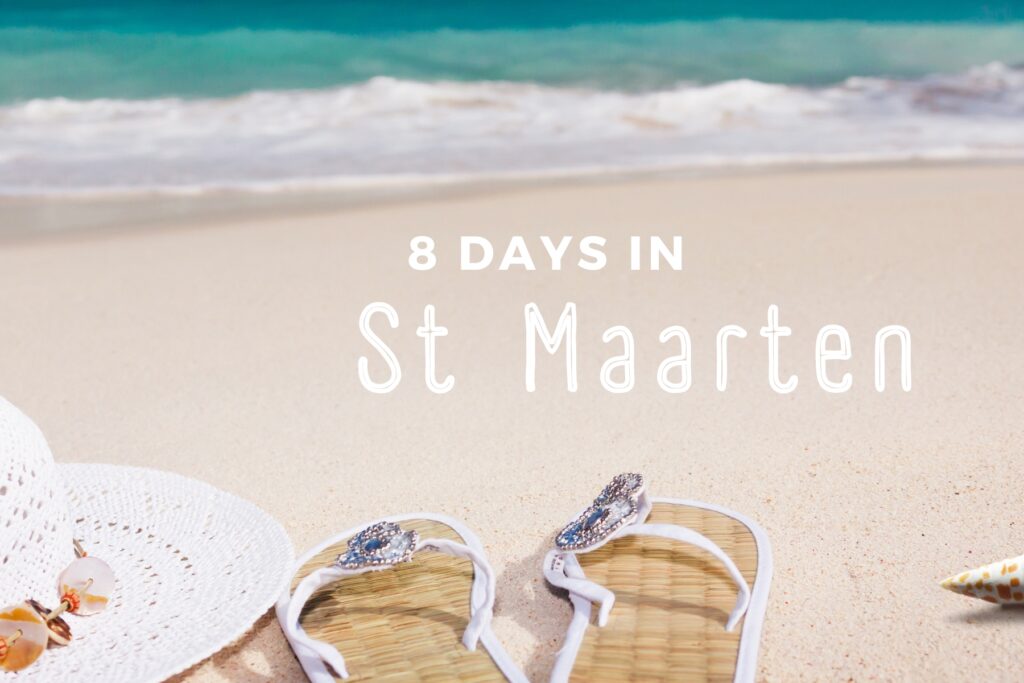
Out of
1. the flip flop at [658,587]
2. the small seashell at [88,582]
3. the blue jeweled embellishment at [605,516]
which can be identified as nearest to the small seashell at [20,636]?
the small seashell at [88,582]

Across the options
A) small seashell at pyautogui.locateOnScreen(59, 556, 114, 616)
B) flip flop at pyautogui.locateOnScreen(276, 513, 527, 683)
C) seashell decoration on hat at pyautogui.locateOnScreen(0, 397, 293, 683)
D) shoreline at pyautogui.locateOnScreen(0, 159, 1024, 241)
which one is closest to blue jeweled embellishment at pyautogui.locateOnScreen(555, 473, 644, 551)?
flip flop at pyautogui.locateOnScreen(276, 513, 527, 683)

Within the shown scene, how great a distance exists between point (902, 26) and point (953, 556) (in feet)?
30.9

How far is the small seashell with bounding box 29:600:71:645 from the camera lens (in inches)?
48.7

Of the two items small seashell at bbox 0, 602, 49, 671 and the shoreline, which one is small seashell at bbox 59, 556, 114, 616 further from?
the shoreline

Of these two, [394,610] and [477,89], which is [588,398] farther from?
[477,89]

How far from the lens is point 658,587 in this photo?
1.50 meters

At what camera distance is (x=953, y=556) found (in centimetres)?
160

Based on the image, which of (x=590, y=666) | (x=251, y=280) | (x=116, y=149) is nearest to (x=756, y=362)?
(x=590, y=666)

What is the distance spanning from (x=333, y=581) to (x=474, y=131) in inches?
219

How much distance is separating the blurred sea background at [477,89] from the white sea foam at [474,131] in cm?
3

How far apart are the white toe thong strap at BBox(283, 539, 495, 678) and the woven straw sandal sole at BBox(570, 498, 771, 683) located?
0.47ft

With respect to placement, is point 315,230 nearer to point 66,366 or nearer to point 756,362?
point 66,366

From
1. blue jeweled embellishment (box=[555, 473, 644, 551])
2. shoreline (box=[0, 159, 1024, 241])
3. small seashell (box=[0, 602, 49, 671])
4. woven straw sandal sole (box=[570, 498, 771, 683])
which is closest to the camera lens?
small seashell (box=[0, 602, 49, 671])

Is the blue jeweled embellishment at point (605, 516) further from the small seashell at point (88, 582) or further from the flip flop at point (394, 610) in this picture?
the small seashell at point (88, 582)
